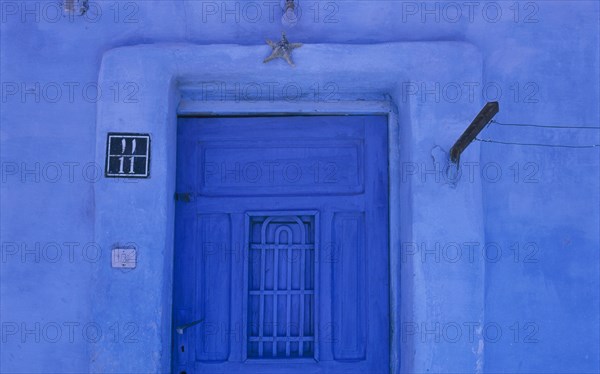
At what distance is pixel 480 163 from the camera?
363cm

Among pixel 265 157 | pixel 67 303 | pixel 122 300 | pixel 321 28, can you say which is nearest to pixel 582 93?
pixel 321 28

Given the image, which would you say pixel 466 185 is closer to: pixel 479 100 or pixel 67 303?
pixel 479 100

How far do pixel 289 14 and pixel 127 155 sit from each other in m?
1.29

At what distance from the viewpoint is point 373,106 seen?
3.88 meters

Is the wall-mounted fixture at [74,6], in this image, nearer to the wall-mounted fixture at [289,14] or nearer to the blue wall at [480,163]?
the blue wall at [480,163]

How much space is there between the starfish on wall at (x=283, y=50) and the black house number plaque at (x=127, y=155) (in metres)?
0.89

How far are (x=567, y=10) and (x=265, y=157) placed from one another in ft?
6.90

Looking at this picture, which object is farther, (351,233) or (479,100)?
(351,233)

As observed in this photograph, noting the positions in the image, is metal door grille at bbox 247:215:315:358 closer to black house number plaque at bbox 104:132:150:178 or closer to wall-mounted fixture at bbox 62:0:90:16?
black house number plaque at bbox 104:132:150:178

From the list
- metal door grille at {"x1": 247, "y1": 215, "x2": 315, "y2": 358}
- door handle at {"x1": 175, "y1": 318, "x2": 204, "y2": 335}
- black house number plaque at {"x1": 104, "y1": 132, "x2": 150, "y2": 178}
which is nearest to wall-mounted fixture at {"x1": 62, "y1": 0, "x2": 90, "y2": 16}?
black house number plaque at {"x1": 104, "y1": 132, "x2": 150, "y2": 178}

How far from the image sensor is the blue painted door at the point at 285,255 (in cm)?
382

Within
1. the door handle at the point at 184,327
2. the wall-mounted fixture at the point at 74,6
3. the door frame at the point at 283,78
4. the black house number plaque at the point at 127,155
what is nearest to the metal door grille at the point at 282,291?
the door handle at the point at 184,327

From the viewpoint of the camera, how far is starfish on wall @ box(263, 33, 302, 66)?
11.7ft

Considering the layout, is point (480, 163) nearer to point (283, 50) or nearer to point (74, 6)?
point (283, 50)
